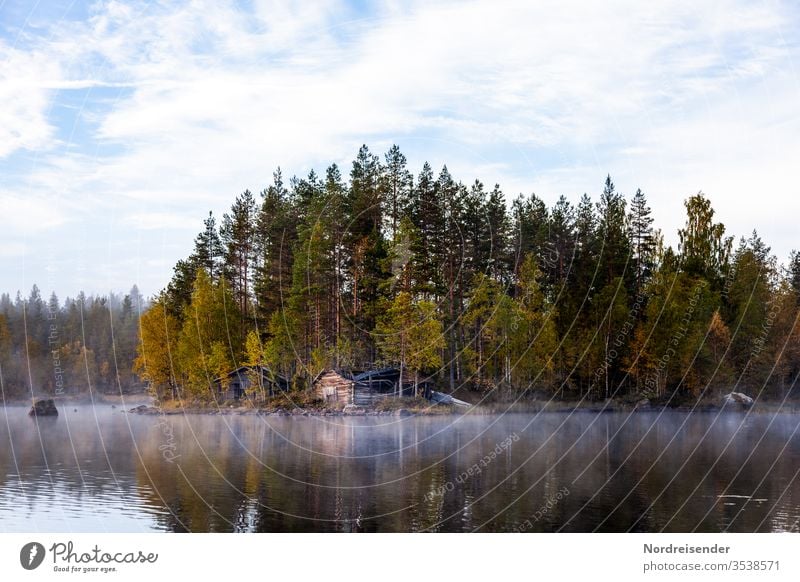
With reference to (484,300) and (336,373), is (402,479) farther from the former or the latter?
(484,300)

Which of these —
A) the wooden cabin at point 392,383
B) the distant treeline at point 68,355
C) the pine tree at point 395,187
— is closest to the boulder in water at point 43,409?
the distant treeline at point 68,355

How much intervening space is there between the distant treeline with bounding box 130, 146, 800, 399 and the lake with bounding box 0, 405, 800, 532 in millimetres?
16958

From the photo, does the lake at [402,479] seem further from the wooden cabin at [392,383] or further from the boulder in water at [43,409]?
the boulder in water at [43,409]

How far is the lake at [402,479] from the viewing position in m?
27.9

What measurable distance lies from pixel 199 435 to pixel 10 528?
1196 inches

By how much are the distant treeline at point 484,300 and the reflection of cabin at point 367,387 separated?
1398 mm

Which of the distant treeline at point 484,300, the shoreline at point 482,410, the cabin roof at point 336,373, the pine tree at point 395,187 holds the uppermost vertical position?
the pine tree at point 395,187

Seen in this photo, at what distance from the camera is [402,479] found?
3631 centimetres

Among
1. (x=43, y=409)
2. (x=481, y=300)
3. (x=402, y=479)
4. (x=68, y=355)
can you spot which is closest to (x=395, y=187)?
(x=481, y=300)

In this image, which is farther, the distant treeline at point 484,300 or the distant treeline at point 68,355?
the distant treeline at point 68,355

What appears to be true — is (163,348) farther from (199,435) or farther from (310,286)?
(199,435)
